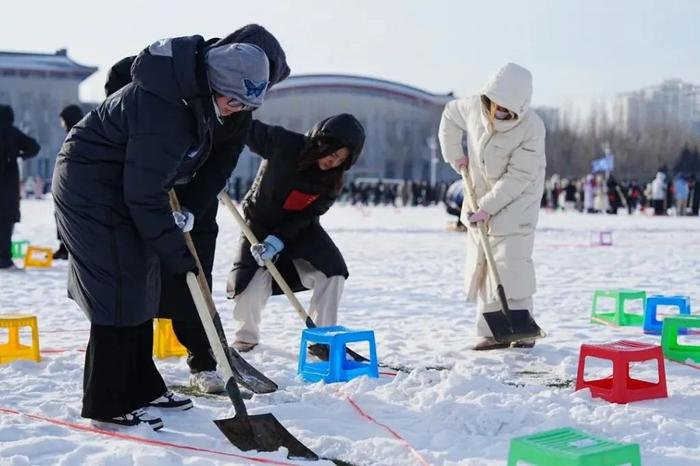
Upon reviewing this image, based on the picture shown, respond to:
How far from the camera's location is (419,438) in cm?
368

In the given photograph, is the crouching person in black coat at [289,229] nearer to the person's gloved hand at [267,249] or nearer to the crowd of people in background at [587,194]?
the person's gloved hand at [267,249]

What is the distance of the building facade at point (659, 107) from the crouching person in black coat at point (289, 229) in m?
71.9

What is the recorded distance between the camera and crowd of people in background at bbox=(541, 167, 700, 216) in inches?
1109

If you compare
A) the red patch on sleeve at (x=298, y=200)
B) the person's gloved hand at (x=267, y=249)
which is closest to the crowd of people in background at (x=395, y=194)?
the red patch on sleeve at (x=298, y=200)

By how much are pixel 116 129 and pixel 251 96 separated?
1.75 feet

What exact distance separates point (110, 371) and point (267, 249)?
165 centimetres

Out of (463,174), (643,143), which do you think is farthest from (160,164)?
(643,143)

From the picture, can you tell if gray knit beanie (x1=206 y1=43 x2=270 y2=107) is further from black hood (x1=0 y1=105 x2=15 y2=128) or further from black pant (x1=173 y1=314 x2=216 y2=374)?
black hood (x1=0 y1=105 x2=15 y2=128)

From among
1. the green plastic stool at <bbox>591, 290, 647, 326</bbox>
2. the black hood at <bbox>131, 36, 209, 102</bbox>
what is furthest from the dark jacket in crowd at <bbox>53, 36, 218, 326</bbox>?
the green plastic stool at <bbox>591, 290, 647, 326</bbox>

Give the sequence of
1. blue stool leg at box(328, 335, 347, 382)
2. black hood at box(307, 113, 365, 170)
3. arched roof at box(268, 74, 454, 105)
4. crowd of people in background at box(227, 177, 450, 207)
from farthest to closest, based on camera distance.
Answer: arched roof at box(268, 74, 454, 105) < crowd of people in background at box(227, 177, 450, 207) < black hood at box(307, 113, 365, 170) < blue stool leg at box(328, 335, 347, 382)

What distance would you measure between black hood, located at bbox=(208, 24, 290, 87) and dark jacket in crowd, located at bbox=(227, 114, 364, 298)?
909mm

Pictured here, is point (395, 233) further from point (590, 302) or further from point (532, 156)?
point (532, 156)

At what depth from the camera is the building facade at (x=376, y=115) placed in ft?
230

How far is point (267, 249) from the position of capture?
5.22m
